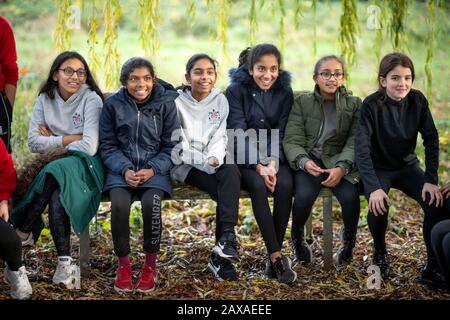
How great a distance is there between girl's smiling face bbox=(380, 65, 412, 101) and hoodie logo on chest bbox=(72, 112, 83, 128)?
5.49 feet

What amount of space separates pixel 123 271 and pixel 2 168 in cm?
78

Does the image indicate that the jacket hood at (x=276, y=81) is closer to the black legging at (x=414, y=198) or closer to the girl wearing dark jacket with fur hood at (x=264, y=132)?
the girl wearing dark jacket with fur hood at (x=264, y=132)

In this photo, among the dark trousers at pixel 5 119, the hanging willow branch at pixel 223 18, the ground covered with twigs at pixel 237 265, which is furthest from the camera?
the hanging willow branch at pixel 223 18

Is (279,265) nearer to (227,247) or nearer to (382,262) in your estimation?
(227,247)

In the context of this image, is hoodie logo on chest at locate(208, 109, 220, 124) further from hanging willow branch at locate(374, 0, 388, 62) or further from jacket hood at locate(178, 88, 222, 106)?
hanging willow branch at locate(374, 0, 388, 62)

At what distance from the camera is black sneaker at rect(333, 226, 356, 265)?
12.3 feet

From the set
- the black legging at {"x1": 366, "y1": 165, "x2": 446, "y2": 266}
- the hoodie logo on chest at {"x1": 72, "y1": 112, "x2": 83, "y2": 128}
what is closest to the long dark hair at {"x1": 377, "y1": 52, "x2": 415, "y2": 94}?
the black legging at {"x1": 366, "y1": 165, "x2": 446, "y2": 266}

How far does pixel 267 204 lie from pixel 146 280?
2.40 feet

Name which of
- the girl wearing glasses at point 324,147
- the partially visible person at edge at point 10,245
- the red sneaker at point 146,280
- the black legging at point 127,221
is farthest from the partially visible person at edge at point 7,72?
the girl wearing glasses at point 324,147

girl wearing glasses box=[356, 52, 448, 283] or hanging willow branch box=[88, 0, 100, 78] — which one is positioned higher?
hanging willow branch box=[88, 0, 100, 78]

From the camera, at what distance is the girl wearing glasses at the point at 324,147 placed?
3615 mm

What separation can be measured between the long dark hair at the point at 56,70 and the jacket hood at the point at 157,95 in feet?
0.75

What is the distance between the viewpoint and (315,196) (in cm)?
360

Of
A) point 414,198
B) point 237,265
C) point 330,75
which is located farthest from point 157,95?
point 414,198
